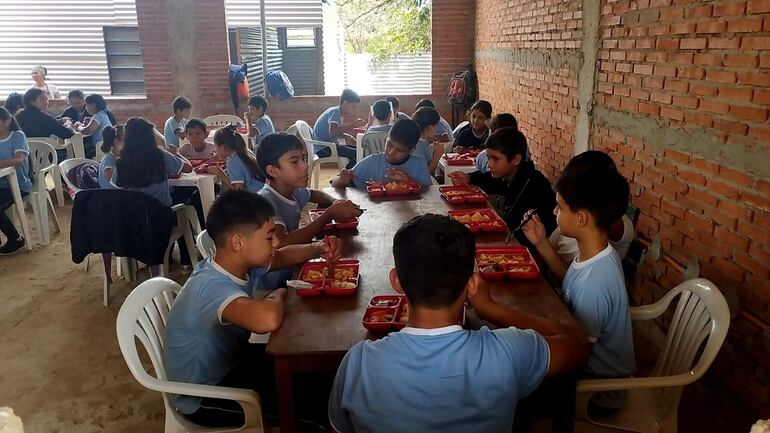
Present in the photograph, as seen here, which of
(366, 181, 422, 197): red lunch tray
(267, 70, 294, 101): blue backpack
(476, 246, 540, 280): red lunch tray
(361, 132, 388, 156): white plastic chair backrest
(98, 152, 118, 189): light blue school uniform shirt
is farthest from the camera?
(267, 70, 294, 101): blue backpack

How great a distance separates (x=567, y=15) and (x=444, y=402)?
14.1 feet

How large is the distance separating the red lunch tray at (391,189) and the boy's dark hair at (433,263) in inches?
86.2

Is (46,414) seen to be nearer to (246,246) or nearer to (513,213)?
(246,246)

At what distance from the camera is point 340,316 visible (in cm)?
197

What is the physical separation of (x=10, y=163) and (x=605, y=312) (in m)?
5.24

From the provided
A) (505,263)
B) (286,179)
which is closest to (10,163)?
(286,179)

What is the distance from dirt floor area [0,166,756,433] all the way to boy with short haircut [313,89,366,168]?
273cm

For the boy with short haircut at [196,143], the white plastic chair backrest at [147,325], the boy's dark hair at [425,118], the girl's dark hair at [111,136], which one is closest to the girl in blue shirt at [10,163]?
the girl's dark hair at [111,136]

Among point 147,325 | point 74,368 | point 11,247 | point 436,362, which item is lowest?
point 74,368

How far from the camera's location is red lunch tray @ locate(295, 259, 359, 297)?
2105 millimetres

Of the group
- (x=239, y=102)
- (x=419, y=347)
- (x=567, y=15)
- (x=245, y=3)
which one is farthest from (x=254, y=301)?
(x=245, y=3)

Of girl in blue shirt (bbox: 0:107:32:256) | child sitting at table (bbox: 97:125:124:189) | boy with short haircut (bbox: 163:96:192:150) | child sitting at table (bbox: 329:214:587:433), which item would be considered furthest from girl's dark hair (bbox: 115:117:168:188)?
child sitting at table (bbox: 329:214:587:433)

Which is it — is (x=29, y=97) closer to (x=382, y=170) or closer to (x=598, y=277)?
(x=382, y=170)

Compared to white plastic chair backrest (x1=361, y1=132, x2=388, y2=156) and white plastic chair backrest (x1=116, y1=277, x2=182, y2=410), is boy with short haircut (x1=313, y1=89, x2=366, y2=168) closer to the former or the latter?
white plastic chair backrest (x1=361, y1=132, x2=388, y2=156)
